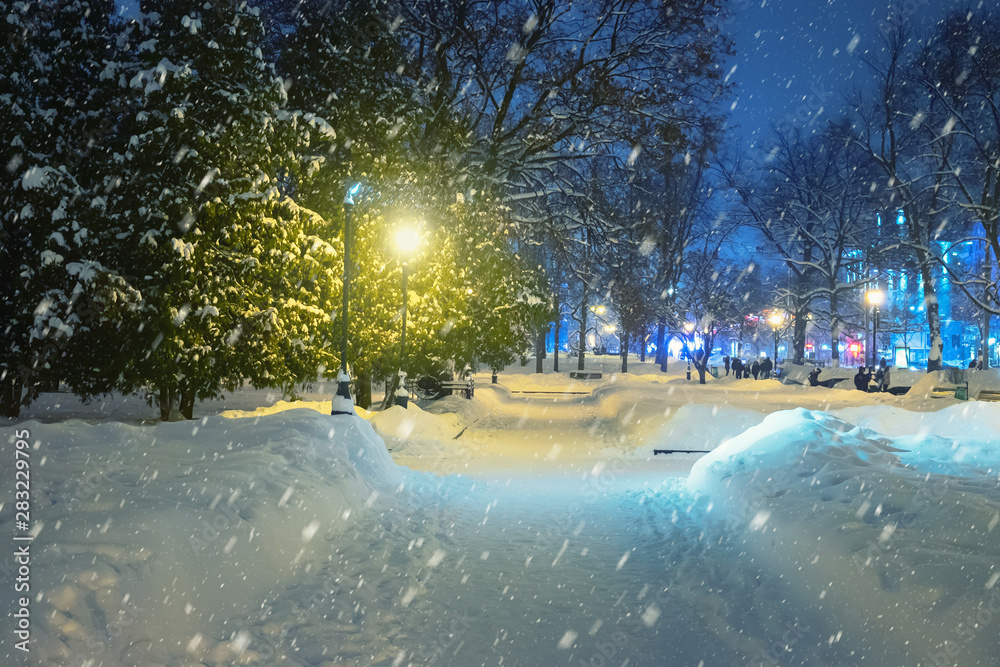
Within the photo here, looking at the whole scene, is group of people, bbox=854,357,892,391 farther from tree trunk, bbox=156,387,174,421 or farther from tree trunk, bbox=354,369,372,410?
tree trunk, bbox=156,387,174,421

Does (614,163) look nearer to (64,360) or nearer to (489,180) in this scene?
(489,180)

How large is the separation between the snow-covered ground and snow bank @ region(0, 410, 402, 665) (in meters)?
0.02

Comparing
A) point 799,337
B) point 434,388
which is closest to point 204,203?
point 434,388

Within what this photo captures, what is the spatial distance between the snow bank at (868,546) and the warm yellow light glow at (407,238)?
34.9ft

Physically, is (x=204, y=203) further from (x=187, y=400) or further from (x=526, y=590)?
(x=526, y=590)

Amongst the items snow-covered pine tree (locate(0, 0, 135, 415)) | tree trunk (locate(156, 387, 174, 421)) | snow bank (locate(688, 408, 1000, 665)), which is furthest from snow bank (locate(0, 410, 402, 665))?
tree trunk (locate(156, 387, 174, 421))

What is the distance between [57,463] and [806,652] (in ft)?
22.3

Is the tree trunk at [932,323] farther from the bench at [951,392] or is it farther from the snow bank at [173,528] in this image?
the snow bank at [173,528]

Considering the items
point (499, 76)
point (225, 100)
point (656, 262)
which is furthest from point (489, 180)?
point (656, 262)

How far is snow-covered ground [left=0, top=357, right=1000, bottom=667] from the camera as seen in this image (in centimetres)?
475

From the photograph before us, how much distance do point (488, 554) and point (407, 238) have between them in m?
11.9

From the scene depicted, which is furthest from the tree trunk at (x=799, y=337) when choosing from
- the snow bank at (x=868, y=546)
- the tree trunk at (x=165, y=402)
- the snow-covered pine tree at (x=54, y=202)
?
the snow-covered pine tree at (x=54, y=202)

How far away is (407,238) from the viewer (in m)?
18.0

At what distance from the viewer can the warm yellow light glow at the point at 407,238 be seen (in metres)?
17.9
